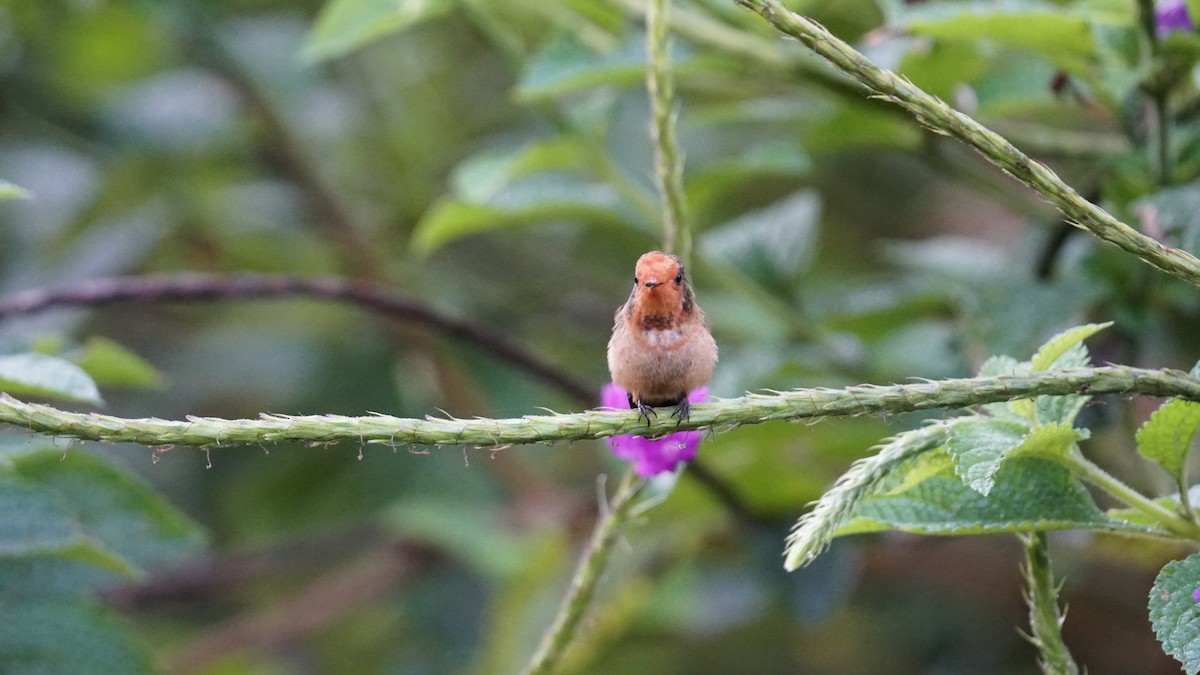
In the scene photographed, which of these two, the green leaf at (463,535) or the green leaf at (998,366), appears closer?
the green leaf at (998,366)

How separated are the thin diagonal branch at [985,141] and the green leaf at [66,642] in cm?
111

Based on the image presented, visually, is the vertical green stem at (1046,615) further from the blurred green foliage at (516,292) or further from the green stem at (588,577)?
the green stem at (588,577)

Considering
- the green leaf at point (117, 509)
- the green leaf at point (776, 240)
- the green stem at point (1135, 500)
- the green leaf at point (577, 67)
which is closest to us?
the green stem at point (1135, 500)

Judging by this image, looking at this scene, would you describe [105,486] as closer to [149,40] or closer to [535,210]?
[535,210]

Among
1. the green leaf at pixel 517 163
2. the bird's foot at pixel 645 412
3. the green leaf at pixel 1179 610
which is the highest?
the green leaf at pixel 517 163

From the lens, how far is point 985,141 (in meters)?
0.84

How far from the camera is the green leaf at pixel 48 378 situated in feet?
3.37

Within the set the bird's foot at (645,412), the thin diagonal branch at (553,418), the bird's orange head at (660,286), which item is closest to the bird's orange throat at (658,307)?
the bird's orange head at (660,286)

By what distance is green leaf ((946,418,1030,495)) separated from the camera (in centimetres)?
82

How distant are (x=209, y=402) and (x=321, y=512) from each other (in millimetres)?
474

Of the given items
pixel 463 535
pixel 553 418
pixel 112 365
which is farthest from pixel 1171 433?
pixel 463 535

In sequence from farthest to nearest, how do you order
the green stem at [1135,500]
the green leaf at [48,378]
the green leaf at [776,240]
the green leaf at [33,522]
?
the green leaf at [776,240], the green leaf at [33,522], the green leaf at [48,378], the green stem at [1135,500]

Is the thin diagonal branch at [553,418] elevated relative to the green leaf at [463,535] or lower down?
lower down

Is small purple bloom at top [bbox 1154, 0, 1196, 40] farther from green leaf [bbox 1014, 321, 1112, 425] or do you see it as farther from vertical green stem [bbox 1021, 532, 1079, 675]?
vertical green stem [bbox 1021, 532, 1079, 675]
